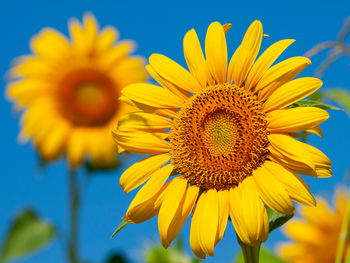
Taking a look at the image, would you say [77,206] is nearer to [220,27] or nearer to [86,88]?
[86,88]

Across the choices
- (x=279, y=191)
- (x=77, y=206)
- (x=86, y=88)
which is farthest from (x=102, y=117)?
(x=279, y=191)

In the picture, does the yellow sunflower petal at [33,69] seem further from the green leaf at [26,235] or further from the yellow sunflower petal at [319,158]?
the yellow sunflower petal at [319,158]

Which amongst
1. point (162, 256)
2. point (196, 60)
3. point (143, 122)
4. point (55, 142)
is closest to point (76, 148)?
point (55, 142)

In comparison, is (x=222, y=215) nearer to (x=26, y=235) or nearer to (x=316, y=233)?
(x=316, y=233)

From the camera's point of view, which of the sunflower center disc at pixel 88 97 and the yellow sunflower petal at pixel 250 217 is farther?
the sunflower center disc at pixel 88 97

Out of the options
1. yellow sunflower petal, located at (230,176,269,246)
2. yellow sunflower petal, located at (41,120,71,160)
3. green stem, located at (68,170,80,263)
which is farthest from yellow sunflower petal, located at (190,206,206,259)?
yellow sunflower petal, located at (41,120,71,160)

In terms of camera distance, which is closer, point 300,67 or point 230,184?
point 300,67

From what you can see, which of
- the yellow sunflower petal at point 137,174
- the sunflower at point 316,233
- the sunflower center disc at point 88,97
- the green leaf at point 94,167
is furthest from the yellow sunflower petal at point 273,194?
the sunflower center disc at point 88,97
